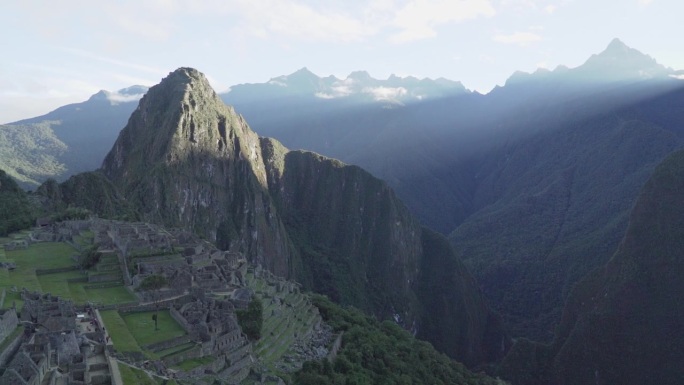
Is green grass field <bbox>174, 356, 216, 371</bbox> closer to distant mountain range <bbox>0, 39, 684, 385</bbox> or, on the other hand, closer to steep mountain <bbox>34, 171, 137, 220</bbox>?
distant mountain range <bbox>0, 39, 684, 385</bbox>

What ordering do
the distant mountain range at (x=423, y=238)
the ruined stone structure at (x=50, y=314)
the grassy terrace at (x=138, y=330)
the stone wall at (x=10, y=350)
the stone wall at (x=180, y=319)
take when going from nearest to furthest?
the stone wall at (x=10, y=350)
the ruined stone structure at (x=50, y=314)
the grassy terrace at (x=138, y=330)
the stone wall at (x=180, y=319)
the distant mountain range at (x=423, y=238)

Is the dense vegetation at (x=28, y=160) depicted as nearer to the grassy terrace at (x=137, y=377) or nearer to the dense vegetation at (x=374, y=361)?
the dense vegetation at (x=374, y=361)

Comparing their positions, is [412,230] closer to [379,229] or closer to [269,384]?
[379,229]

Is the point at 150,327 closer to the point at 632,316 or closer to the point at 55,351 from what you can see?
the point at 55,351

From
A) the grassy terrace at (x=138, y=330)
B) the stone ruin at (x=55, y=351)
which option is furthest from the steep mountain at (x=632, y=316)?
the stone ruin at (x=55, y=351)

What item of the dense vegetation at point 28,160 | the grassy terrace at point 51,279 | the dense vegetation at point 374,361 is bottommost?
the dense vegetation at point 374,361

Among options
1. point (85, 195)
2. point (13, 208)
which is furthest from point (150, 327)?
point (85, 195)
